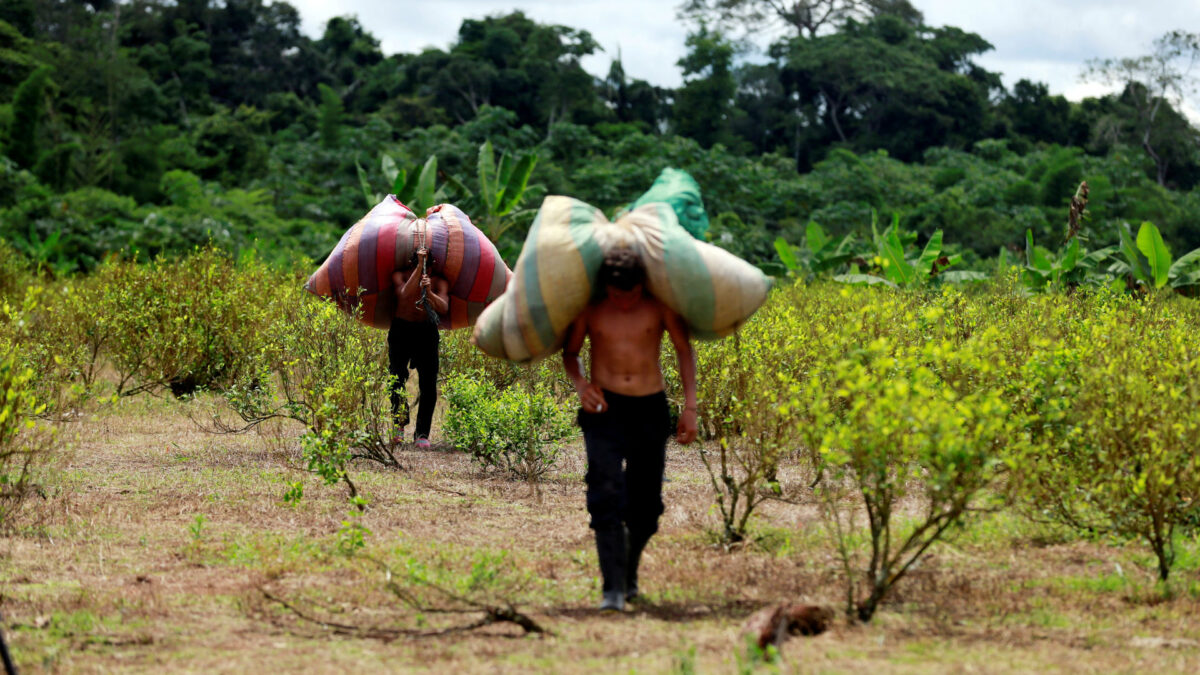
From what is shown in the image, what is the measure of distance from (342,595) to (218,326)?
6.77 metres

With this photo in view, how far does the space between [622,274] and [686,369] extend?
554 millimetres

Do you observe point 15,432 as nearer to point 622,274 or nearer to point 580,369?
point 580,369

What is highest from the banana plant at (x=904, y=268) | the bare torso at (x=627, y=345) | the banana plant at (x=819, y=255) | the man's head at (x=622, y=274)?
the banana plant at (x=819, y=255)

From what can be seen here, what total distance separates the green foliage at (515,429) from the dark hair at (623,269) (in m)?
3.03

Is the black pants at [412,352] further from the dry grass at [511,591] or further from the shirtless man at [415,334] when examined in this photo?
the dry grass at [511,591]

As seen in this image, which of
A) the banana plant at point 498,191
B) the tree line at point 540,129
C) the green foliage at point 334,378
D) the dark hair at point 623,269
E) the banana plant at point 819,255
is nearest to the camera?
the dark hair at point 623,269

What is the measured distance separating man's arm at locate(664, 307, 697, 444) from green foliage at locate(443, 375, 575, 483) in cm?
271

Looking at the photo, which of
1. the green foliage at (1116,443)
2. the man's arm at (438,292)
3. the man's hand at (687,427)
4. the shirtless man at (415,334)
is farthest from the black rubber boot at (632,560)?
the man's arm at (438,292)

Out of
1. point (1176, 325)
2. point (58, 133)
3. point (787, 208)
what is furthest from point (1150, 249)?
point (58, 133)

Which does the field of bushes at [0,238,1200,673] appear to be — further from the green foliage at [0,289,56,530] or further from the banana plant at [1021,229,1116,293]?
the banana plant at [1021,229,1116,293]

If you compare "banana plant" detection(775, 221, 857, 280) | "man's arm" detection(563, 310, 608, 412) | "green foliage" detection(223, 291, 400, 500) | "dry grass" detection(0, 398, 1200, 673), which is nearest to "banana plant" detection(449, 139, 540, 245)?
"banana plant" detection(775, 221, 857, 280)

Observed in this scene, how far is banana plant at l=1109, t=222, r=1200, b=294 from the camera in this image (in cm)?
1401

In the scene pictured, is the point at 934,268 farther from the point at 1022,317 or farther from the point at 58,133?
the point at 58,133

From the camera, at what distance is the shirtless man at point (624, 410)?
4699 mm
